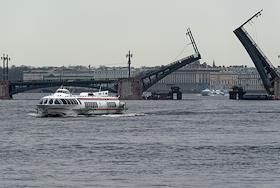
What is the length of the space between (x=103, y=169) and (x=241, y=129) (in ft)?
67.1

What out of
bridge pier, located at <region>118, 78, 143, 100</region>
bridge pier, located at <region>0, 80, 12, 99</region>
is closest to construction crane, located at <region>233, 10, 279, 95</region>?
bridge pier, located at <region>118, 78, 143, 100</region>

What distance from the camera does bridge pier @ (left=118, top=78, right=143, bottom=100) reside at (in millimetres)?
121125

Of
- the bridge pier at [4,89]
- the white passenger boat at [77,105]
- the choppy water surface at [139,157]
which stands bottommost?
the choppy water surface at [139,157]

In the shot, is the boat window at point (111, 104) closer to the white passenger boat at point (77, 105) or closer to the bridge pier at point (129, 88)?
the white passenger boat at point (77, 105)

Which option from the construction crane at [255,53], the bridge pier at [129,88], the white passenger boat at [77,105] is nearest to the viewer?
the white passenger boat at [77,105]

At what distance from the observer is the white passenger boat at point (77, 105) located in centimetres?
6188

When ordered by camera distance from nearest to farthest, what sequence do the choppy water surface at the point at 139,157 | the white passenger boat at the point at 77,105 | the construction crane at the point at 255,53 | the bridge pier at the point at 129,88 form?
1. the choppy water surface at the point at 139,157
2. the white passenger boat at the point at 77,105
3. the construction crane at the point at 255,53
4. the bridge pier at the point at 129,88

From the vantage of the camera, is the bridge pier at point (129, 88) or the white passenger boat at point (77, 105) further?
the bridge pier at point (129, 88)

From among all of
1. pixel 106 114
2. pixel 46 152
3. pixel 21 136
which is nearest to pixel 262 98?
pixel 106 114

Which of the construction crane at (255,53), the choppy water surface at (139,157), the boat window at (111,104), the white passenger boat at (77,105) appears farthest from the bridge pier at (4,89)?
the choppy water surface at (139,157)

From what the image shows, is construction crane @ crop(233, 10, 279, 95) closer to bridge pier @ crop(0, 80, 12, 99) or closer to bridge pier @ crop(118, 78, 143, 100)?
bridge pier @ crop(118, 78, 143, 100)

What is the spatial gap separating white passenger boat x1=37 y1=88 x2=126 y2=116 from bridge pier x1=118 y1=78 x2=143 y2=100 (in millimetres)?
53273

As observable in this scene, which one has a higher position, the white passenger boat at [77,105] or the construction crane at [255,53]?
the construction crane at [255,53]

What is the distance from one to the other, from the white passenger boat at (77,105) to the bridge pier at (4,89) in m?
53.0
